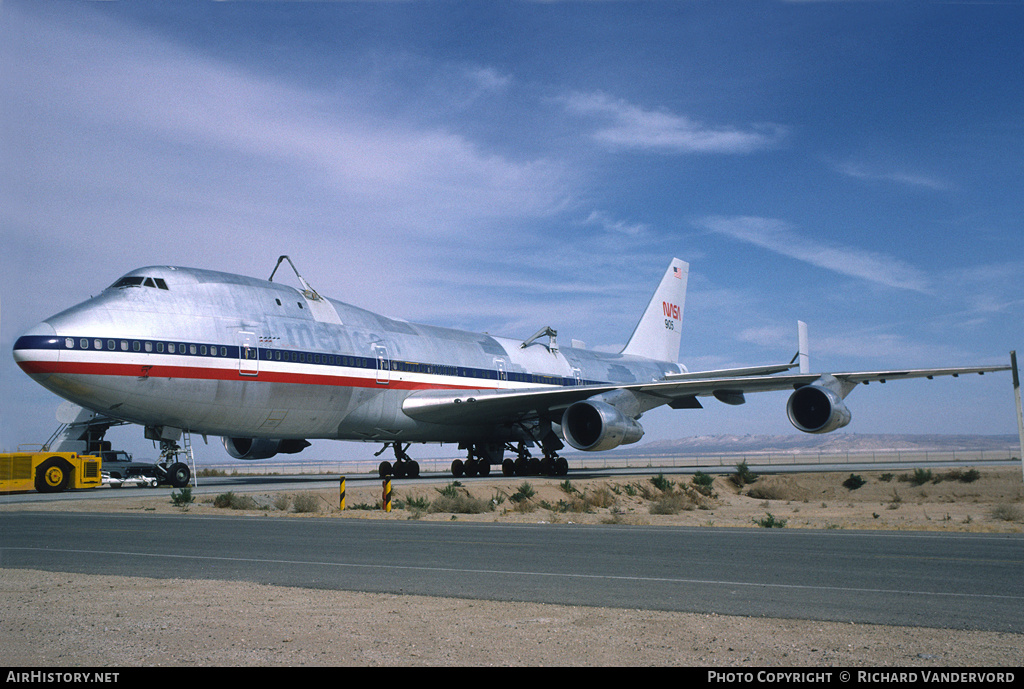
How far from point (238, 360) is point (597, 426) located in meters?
11.1

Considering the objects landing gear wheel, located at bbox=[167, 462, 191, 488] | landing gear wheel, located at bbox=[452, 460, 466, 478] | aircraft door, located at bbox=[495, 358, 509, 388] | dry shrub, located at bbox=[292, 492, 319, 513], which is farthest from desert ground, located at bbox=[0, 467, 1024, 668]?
landing gear wheel, located at bbox=[452, 460, 466, 478]

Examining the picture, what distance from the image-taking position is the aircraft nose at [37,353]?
1830 centimetres

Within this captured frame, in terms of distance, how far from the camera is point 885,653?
5.09 meters

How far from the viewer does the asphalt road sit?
697 centimetres

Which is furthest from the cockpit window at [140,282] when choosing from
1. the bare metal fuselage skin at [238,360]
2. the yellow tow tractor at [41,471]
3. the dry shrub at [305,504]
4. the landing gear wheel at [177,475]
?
the yellow tow tractor at [41,471]

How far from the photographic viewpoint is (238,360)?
20.9 meters

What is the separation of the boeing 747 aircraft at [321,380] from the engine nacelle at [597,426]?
0.05 meters

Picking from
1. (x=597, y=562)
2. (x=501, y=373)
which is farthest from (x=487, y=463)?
(x=597, y=562)

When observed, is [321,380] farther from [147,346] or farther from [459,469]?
[459,469]

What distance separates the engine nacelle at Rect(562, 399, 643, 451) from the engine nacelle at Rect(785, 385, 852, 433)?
16.5 ft

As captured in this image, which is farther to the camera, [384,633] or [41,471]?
[41,471]
